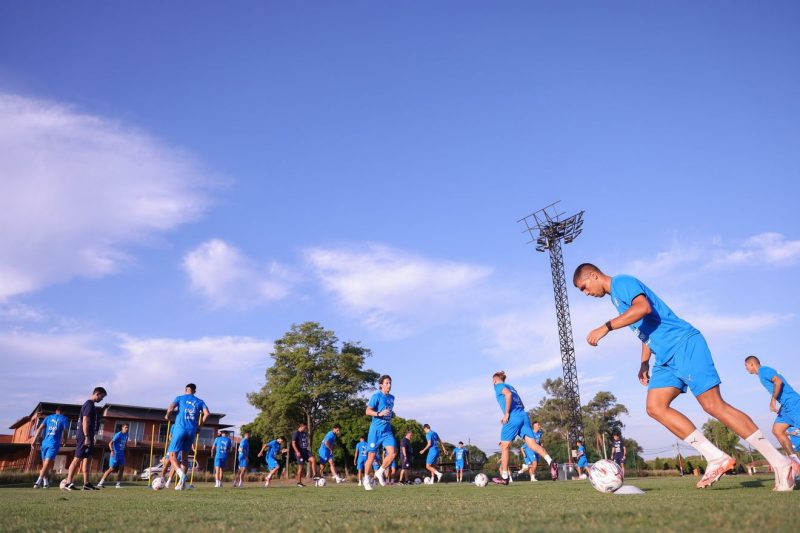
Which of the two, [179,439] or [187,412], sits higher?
[187,412]

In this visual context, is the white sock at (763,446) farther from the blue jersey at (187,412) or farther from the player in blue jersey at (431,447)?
the player in blue jersey at (431,447)

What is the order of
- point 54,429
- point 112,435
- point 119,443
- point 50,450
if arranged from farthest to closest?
point 112,435 < point 119,443 < point 54,429 < point 50,450

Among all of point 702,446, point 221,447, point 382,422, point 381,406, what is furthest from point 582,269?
point 221,447

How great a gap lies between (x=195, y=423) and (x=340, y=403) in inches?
1301

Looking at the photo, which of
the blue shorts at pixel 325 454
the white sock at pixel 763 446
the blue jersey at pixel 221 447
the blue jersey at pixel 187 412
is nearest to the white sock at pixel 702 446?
the white sock at pixel 763 446

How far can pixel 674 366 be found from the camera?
544 centimetres

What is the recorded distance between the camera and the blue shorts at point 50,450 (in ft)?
44.5

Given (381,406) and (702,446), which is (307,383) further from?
(702,446)

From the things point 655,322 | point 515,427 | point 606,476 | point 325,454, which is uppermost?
point 655,322

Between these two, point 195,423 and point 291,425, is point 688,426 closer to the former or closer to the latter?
point 195,423

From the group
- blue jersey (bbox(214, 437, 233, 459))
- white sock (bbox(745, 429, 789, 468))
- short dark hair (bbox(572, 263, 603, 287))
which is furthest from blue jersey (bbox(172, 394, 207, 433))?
white sock (bbox(745, 429, 789, 468))

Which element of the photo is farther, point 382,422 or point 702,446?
point 382,422

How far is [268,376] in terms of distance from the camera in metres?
45.1

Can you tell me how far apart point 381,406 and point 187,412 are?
4.47 meters
